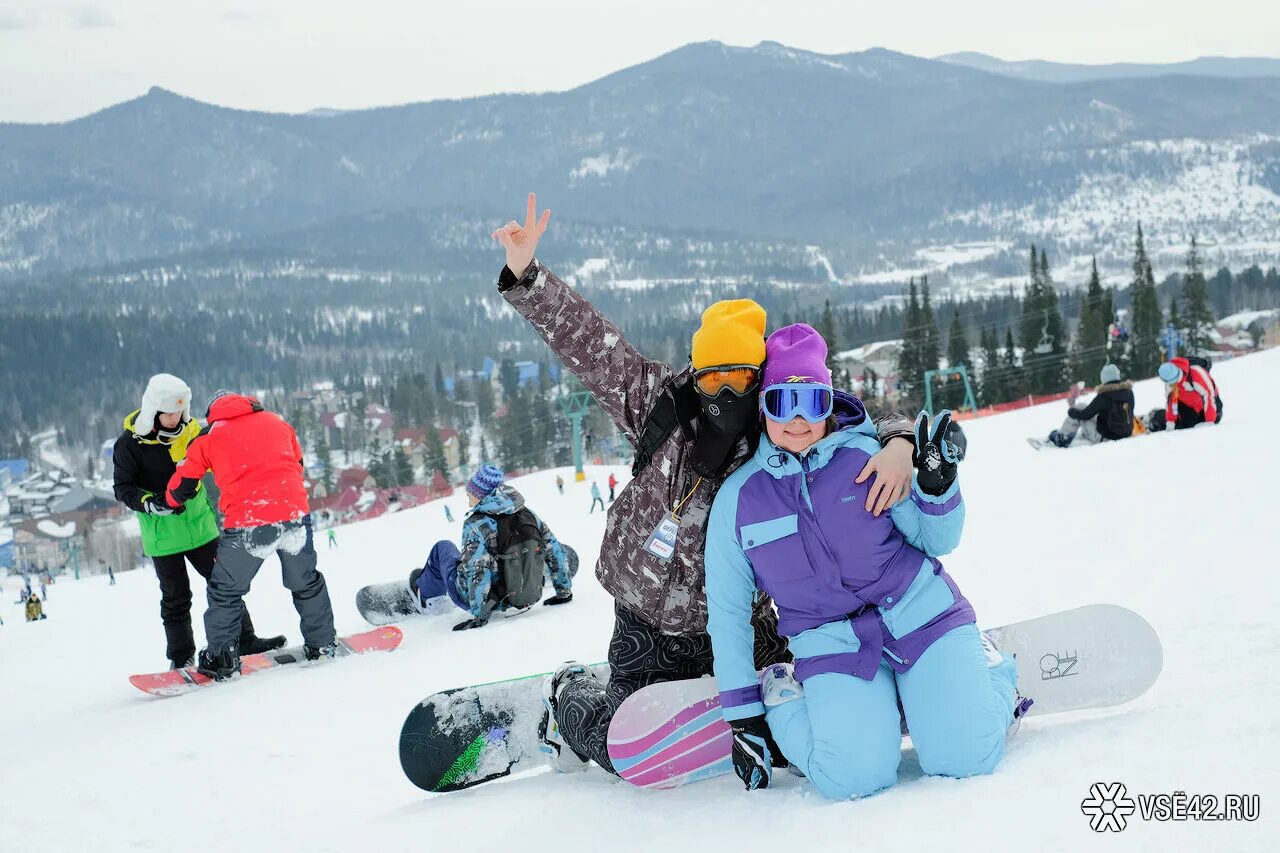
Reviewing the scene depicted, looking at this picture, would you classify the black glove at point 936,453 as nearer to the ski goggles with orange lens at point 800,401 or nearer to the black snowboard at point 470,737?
the ski goggles with orange lens at point 800,401

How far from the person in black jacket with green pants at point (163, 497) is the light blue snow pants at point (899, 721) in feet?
→ 14.0

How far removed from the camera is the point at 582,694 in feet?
11.1

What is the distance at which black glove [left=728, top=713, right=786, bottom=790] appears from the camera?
2920 mm

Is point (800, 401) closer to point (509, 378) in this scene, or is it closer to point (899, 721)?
point (899, 721)

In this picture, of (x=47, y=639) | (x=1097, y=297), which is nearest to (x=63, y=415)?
(x=1097, y=297)

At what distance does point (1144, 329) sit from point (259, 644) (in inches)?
2783

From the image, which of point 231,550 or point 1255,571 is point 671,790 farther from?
point 231,550

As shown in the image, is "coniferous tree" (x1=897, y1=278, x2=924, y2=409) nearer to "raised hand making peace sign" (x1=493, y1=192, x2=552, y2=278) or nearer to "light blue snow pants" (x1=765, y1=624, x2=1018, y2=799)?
"raised hand making peace sign" (x1=493, y1=192, x2=552, y2=278)

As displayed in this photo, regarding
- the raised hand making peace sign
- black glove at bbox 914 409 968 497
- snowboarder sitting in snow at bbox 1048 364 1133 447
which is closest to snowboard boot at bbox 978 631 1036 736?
black glove at bbox 914 409 968 497

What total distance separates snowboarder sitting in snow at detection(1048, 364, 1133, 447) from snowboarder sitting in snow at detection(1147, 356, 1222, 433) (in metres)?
0.46

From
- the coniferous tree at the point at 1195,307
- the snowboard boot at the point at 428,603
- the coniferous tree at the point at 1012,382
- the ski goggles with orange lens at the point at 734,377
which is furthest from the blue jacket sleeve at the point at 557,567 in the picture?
the coniferous tree at the point at 1195,307

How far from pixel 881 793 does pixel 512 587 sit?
420cm

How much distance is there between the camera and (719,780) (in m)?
3.11

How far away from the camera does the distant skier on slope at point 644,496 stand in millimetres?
3129
